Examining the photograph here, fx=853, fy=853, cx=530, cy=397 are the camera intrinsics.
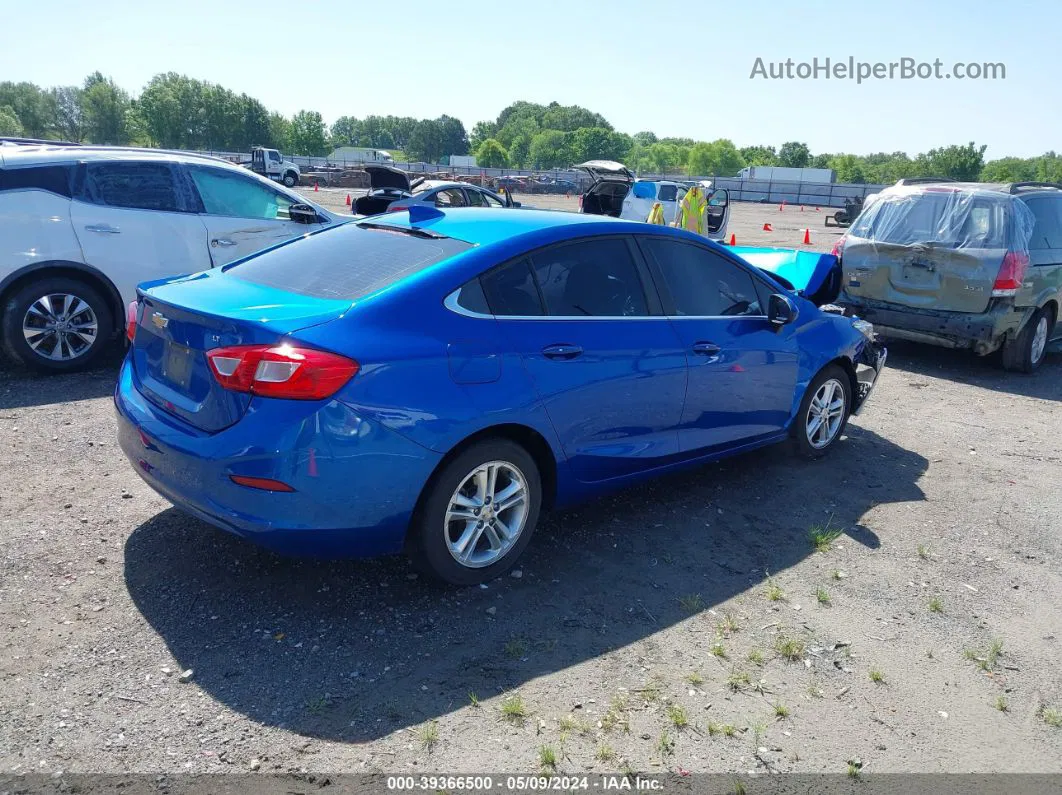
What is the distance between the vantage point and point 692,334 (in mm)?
4629

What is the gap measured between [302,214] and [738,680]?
20.8ft

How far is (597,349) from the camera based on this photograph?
4.13 metres

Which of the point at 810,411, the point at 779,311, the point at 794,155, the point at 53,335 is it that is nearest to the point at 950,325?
the point at 810,411

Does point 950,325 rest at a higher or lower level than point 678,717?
higher

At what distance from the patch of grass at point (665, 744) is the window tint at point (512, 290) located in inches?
73.8

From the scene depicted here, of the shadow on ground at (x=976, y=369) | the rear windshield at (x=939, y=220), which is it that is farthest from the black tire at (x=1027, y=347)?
the rear windshield at (x=939, y=220)

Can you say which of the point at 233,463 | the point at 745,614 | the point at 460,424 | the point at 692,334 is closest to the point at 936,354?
the point at 692,334

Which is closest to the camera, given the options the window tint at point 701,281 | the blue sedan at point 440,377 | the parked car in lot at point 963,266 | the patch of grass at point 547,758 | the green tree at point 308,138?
the patch of grass at point 547,758

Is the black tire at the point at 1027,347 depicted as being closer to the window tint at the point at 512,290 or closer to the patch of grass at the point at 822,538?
the patch of grass at the point at 822,538

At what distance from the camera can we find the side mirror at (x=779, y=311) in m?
5.09

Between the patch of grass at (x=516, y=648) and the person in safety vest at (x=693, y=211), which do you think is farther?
the person in safety vest at (x=693, y=211)

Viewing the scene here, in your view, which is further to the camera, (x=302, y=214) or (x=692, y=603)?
(x=302, y=214)

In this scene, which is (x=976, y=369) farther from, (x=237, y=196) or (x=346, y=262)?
(x=237, y=196)

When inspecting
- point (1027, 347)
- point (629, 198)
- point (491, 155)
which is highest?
point (491, 155)
